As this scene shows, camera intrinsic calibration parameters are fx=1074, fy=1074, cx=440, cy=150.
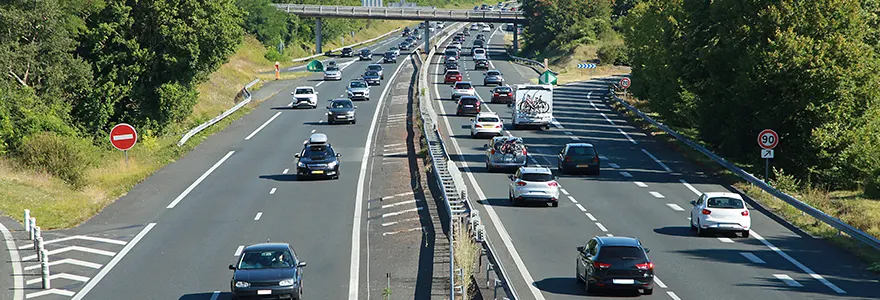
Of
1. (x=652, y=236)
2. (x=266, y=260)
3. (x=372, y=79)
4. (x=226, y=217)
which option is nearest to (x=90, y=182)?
(x=226, y=217)

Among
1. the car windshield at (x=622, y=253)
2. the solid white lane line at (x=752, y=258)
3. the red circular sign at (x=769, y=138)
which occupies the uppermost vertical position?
the red circular sign at (x=769, y=138)

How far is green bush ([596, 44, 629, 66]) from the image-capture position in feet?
402

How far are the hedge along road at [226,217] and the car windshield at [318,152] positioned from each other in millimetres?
1202

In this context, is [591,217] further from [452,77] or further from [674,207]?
[452,77]

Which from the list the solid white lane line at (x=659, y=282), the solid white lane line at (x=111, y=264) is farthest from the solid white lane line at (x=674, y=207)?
the solid white lane line at (x=111, y=264)

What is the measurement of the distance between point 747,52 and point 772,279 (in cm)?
2481

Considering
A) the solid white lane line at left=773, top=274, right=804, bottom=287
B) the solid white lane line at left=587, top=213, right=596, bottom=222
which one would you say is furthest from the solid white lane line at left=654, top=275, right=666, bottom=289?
the solid white lane line at left=587, top=213, right=596, bottom=222

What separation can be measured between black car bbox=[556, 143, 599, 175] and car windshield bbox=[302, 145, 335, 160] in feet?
32.6

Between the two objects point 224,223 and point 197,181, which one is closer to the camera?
point 224,223

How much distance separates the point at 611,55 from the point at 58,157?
8912 centimetres

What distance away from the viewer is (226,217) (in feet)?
115

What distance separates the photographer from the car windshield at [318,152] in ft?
142

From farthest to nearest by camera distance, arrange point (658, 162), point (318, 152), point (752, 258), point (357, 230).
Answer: point (658, 162) → point (318, 152) → point (357, 230) → point (752, 258)

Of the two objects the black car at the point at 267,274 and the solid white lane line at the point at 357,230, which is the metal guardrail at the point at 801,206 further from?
the black car at the point at 267,274
